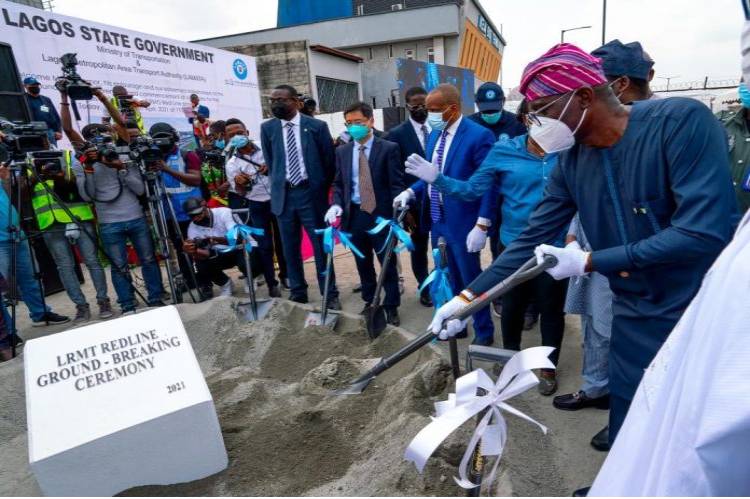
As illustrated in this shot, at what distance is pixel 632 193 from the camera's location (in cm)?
151

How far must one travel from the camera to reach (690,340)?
25.9 inches

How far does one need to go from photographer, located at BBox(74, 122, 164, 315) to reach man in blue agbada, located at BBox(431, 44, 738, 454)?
366 cm

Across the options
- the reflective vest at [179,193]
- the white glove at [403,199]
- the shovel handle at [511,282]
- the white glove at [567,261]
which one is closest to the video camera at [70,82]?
the reflective vest at [179,193]

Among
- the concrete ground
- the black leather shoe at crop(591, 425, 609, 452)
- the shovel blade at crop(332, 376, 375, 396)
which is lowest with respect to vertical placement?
the concrete ground

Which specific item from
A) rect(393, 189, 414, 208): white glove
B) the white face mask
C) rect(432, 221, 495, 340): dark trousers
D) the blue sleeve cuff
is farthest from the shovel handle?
rect(393, 189, 414, 208): white glove

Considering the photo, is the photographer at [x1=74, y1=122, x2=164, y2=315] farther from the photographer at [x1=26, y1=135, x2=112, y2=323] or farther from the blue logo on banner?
the blue logo on banner

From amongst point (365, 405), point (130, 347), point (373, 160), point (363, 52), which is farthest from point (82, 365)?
point (363, 52)

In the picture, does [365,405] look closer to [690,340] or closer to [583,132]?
[583,132]

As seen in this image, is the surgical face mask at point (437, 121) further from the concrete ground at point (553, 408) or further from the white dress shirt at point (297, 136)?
the concrete ground at point (553, 408)

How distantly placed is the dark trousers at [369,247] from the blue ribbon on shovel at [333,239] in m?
0.09

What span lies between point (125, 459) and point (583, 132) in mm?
2250

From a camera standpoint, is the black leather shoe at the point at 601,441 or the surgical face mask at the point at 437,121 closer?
the black leather shoe at the point at 601,441

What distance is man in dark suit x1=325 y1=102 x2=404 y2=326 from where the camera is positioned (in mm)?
3988

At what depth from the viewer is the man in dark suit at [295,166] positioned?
14.0 feet
